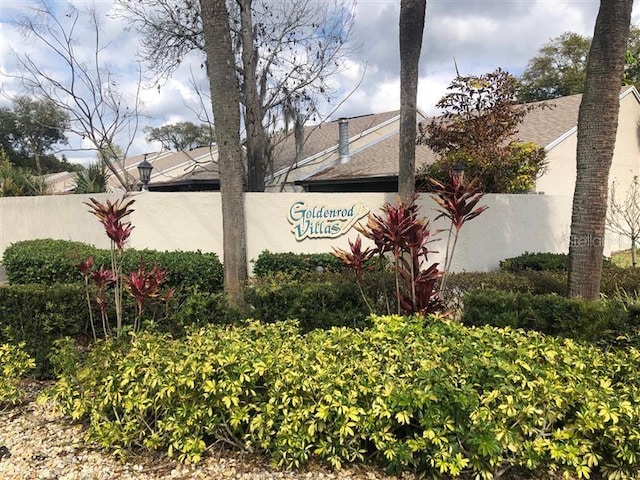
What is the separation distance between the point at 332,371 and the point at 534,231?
11415 mm

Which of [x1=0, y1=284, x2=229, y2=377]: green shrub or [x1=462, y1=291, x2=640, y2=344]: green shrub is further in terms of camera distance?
[x1=0, y1=284, x2=229, y2=377]: green shrub

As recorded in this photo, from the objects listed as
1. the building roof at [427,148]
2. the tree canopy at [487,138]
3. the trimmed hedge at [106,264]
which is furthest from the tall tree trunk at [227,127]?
the building roof at [427,148]

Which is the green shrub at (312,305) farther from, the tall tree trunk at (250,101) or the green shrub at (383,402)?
the tall tree trunk at (250,101)

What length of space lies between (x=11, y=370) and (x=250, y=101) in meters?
11.6

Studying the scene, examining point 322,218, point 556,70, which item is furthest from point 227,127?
point 556,70

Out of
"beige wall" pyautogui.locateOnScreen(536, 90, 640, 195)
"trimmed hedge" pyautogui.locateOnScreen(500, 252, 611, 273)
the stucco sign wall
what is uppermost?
"beige wall" pyautogui.locateOnScreen(536, 90, 640, 195)

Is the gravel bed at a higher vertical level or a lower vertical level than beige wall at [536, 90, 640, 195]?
lower

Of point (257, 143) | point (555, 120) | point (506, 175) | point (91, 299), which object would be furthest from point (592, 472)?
point (555, 120)

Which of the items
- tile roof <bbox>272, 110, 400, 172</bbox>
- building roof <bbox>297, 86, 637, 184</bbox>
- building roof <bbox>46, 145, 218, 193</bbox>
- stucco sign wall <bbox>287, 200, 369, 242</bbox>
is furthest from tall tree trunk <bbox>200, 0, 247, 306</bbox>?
building roof <bbox>46, 145, 218, 193</bbox>

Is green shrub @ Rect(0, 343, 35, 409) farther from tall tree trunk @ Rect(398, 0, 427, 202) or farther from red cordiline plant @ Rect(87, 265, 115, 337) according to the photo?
tall tree trunk @ Rect(398, 0, 427, 202)

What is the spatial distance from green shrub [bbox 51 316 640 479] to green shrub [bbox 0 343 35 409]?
678 millimetres

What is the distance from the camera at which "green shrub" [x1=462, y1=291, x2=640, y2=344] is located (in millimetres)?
→ 4105

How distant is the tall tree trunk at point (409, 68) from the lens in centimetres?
743

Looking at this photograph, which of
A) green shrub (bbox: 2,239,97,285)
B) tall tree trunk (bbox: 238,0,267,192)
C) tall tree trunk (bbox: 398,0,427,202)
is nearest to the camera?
tall tree trunk (bbox: 398,0,427,202)
